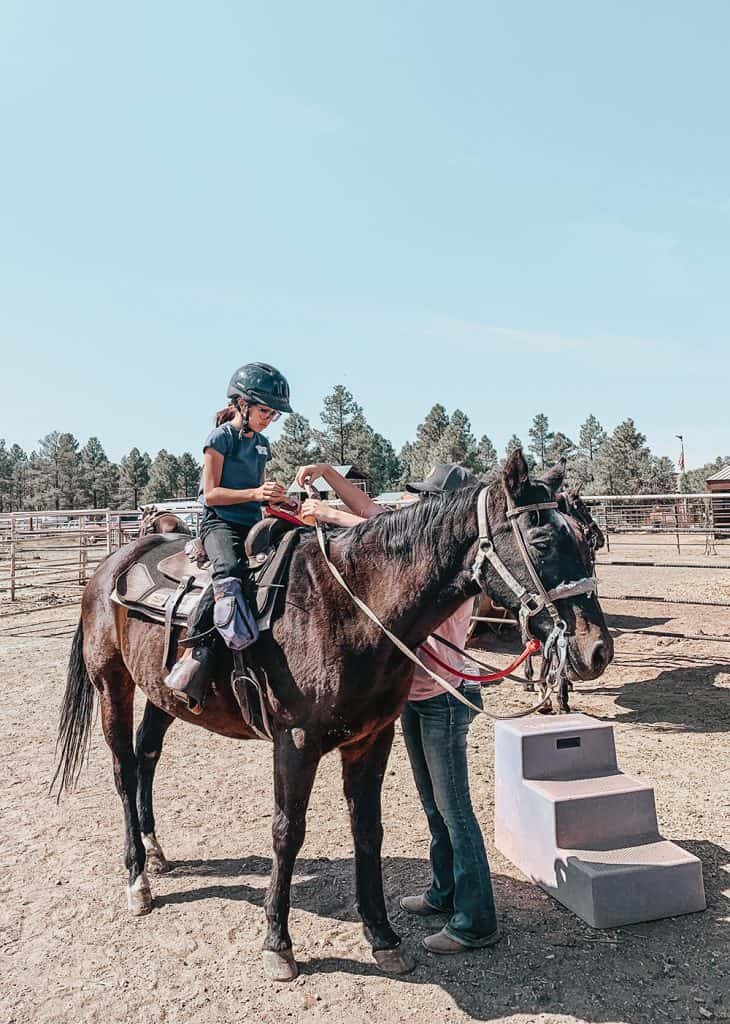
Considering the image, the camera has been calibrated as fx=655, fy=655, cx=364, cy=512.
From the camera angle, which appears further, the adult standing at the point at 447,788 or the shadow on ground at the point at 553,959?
the adult standing at the point at 447,788

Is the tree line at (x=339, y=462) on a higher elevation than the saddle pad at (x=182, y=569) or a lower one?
higher

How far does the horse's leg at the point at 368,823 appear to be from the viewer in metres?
3.02

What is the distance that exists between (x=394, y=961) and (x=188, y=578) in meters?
2.00

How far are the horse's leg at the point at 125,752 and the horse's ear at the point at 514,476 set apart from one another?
2715mm

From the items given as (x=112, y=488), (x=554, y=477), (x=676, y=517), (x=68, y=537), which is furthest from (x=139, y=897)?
(x=112, y=488)

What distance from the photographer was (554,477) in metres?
2.61

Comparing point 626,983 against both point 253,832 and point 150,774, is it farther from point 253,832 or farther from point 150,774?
point 150,774

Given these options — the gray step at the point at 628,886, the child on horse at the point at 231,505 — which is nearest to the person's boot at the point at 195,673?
the child on horse at the point at 231,505

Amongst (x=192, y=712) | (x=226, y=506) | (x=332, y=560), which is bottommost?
(x=192, y=712)

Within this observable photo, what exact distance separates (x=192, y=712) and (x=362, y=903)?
1.22 metres

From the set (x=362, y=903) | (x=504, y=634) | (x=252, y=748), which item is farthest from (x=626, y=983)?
(x=504, y=634)

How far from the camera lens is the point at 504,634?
31.6ft

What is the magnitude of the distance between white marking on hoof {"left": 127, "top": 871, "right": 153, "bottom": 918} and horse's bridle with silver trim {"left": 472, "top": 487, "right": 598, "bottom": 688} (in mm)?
2494

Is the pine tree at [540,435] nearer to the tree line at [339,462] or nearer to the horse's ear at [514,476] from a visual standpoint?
the tree line at [339,462]
